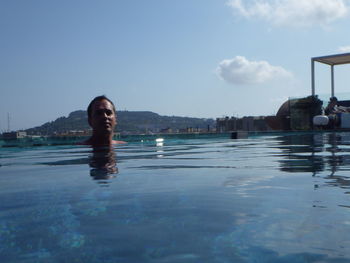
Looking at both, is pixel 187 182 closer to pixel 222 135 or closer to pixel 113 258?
pixel 113 258

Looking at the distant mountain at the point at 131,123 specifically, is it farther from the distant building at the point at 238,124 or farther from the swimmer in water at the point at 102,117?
the swimmer in water at the point at 102,117

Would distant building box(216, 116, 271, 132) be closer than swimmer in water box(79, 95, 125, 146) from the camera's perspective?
No

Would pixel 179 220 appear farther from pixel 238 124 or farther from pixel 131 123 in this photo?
pixel 131 123

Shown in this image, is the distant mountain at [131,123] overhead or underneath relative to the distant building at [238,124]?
overhead

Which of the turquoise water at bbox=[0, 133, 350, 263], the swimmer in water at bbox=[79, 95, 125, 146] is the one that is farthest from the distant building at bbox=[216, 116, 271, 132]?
the turquoise water at bbox=[0, 133, 350, 263]

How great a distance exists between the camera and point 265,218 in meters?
1.70

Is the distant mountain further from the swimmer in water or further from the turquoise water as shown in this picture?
the turquoise water

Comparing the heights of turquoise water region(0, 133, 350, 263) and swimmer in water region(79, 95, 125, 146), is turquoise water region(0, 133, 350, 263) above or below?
below

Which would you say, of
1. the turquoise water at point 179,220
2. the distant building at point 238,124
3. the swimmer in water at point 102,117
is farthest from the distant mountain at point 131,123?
the turquoise water at point 179,220

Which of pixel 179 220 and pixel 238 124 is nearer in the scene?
pixel 179 220

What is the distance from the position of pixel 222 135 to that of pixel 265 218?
712 inches

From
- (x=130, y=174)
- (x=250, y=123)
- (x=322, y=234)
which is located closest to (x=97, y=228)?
Result: (x=322, y=234)

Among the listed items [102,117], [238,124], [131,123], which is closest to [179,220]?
[102,117]


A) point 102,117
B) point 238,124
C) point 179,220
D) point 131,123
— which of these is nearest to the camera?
point 179,220
